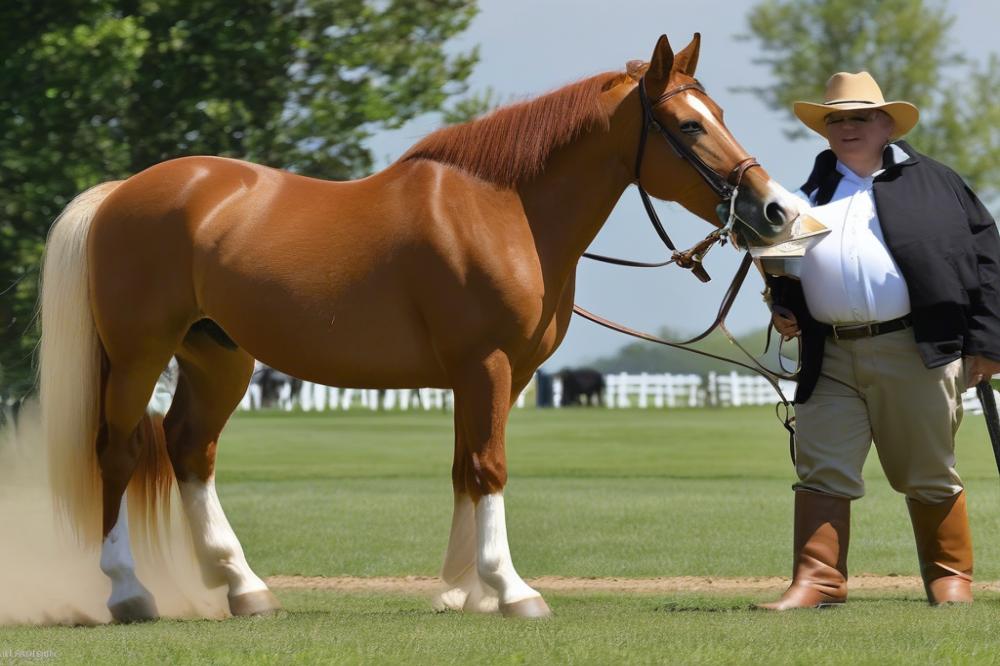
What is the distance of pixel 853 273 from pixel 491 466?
5.78ft

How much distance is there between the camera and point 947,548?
20.9ft

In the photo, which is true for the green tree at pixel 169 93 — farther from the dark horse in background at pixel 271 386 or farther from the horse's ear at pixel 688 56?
the dark horse in background at pixel 271 386

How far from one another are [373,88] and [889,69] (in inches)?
990

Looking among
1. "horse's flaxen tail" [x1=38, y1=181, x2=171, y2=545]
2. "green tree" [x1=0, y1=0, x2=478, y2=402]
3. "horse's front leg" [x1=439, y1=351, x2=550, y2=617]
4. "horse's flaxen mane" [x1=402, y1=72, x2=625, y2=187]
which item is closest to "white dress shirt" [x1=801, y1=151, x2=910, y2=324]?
"horse's flaxen mane" [x1=402, y1=72, x2=625, y2=187]

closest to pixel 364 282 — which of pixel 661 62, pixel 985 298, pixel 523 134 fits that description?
pixel 523 134

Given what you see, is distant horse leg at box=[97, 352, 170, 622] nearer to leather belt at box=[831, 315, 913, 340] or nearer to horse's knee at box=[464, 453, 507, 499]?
horse's knee at box=[464, 453, 507, 499]

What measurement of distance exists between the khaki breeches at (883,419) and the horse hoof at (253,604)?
244cm

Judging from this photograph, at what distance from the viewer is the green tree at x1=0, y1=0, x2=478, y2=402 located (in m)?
17.2

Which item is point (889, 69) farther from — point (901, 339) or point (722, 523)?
point (901, 339)

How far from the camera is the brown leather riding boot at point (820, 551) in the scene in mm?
6258

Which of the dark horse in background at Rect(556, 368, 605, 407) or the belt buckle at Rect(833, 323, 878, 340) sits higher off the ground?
the belt buckle at Rect(833, 323, 878, 340)

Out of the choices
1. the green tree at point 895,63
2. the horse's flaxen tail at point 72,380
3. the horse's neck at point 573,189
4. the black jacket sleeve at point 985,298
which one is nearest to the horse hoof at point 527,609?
the horse's neck at point 573,189

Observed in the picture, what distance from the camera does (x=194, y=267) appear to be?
625 cm

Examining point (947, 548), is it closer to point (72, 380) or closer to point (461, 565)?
point (461, 565)
